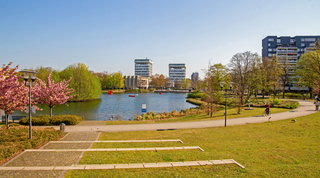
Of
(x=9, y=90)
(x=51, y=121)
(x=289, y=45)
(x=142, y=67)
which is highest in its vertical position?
(x=142, y=67)

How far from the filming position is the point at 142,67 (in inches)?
7672

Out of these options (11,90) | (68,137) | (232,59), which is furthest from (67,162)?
(232,59)

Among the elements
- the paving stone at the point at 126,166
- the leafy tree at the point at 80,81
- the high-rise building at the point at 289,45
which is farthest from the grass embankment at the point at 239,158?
the high-rise building at the point at 289,45

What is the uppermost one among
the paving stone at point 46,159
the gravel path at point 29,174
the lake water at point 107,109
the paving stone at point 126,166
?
the paving stone at point 126,166

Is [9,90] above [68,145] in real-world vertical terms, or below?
above

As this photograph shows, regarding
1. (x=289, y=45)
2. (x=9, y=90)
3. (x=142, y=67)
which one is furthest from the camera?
(x=142, y=67)

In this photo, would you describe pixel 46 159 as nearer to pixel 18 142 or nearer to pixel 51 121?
pixel 18 142

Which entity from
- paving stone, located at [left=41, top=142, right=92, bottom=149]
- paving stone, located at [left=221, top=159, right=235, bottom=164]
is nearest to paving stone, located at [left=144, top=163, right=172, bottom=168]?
paving stone, located at [left=221, top=159, right=235, bottom=164]

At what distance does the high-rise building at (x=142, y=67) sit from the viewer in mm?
193500

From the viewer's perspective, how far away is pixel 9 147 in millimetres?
8078

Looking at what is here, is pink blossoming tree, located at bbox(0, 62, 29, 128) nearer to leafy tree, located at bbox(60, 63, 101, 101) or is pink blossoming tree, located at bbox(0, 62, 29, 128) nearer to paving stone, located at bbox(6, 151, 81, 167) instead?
paving stone, located at bbox(6, 151, 81, 167)

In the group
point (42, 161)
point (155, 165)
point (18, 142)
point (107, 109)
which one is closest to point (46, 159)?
point (42, 161)

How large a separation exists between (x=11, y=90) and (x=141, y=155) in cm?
1125

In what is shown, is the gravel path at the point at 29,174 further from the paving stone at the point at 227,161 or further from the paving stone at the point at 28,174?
the paving stone at the point at 227,161
